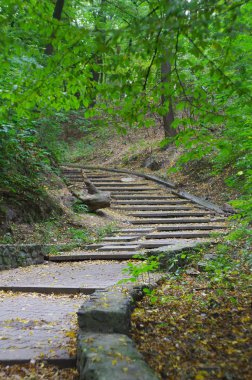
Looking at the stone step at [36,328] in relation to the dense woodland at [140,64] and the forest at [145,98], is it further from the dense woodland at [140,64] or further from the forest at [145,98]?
the dense woodland at [140,64]

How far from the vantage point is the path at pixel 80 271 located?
11.7 ft

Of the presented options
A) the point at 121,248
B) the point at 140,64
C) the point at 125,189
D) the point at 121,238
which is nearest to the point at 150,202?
the point at 125,189

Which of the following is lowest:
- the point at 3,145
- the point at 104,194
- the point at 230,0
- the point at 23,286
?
the point at 23,286

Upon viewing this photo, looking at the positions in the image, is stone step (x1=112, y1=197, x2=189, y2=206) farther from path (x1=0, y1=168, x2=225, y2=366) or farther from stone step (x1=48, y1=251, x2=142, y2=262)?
stone step (x1=48, y1=251, x2=142, y2=262)

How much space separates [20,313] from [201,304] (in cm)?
206

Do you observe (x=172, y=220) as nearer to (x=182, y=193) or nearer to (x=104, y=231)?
(x=104, y=231)

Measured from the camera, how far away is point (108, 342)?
9.46ft

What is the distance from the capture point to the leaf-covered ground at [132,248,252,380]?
107 inches

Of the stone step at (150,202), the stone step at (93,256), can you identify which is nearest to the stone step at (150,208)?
the stone step at (150,202)

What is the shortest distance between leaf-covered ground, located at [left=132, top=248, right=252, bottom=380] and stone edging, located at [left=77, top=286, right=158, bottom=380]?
192 mm

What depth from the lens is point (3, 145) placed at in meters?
8.34

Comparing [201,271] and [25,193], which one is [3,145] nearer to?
[25,193]

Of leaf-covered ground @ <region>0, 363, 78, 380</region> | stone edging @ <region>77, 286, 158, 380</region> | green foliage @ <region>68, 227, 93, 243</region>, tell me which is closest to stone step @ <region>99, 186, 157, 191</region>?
green foliage @ <region>68, 227, 93, 243</region>

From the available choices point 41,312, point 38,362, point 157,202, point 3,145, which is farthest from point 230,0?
point 157,202
